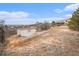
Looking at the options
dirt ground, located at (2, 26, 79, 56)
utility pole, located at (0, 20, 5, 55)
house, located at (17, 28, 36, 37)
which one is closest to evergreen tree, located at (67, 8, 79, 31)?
dirt ground, located at (2, 26, 79, 56)

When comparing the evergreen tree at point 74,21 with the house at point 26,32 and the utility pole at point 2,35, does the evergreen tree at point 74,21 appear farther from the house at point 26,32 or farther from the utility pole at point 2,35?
the utility pole at point 2,35

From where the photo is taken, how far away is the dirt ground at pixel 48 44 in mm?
1397

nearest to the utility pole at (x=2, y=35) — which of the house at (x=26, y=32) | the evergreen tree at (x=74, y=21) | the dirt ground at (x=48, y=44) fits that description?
the dirt ground at (x=48, y=44)

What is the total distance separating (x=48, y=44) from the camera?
141cm

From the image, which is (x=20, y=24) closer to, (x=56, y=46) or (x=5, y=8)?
(x=5, y=8)

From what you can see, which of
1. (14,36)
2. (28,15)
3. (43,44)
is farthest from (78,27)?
(14,36)

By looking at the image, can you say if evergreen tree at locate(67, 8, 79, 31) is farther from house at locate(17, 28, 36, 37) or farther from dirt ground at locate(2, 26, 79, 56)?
house at locate(17, 28, 36, 37)

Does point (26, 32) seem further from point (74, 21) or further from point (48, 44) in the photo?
point (74, 21)

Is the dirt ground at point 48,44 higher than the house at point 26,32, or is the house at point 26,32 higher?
the house at point 26,32

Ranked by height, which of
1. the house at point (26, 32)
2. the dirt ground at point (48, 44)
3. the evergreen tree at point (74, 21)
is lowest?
the dirt ground at point (48, 44)

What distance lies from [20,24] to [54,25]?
31cm

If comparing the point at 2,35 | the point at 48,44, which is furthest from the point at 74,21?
the point at 2,35

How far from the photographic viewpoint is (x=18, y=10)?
1416 millimetres

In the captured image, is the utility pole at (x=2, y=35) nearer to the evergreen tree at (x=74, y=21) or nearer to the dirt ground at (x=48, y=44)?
the dirt ground at (x=48, y=44)
